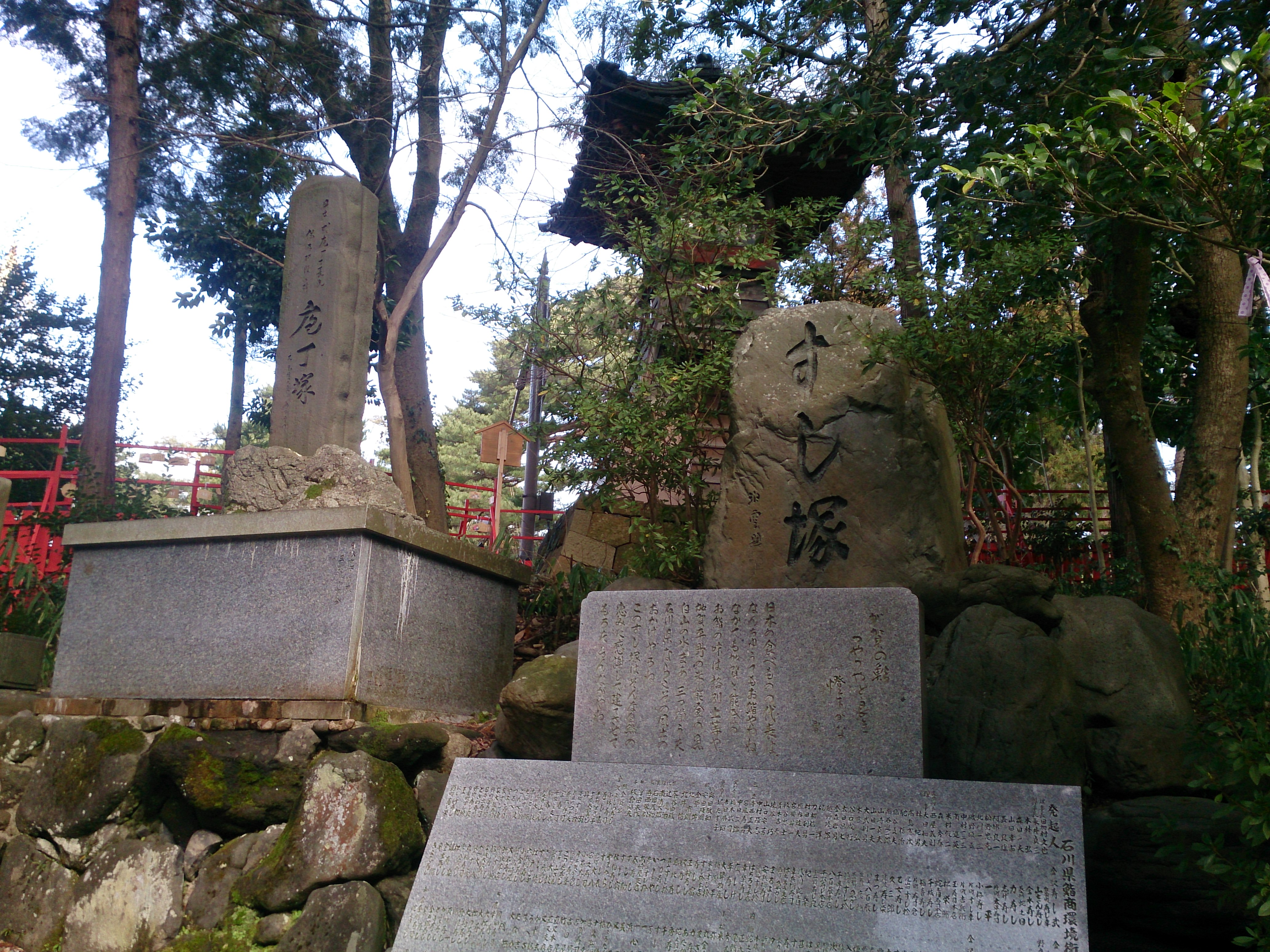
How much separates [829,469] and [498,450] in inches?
355

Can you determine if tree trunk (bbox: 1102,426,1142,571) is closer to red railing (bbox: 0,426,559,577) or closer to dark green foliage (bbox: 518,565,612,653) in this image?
dark green foliage (bbox: 518,565,612,653)

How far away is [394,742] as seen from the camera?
13.2 ft

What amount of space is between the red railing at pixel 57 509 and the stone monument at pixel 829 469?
3216mm

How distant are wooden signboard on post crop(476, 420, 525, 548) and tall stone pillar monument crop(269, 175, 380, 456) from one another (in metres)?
6.65

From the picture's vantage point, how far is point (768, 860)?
3109 mm

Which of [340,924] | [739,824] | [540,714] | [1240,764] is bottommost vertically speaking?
[340,924]

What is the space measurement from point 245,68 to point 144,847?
26.6 ft

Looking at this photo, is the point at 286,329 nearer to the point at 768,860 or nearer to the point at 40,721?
the point at 40,721

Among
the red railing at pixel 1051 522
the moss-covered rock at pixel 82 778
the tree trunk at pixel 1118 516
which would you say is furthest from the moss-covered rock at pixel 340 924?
the tree trunk at pixel 1118 516

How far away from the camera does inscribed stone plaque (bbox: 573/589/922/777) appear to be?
11.7 ft

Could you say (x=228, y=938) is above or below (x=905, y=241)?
below

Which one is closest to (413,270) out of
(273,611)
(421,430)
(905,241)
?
(421,430)

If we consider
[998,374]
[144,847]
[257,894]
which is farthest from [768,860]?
[998,374]

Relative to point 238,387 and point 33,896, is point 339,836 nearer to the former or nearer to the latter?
point 33,896
